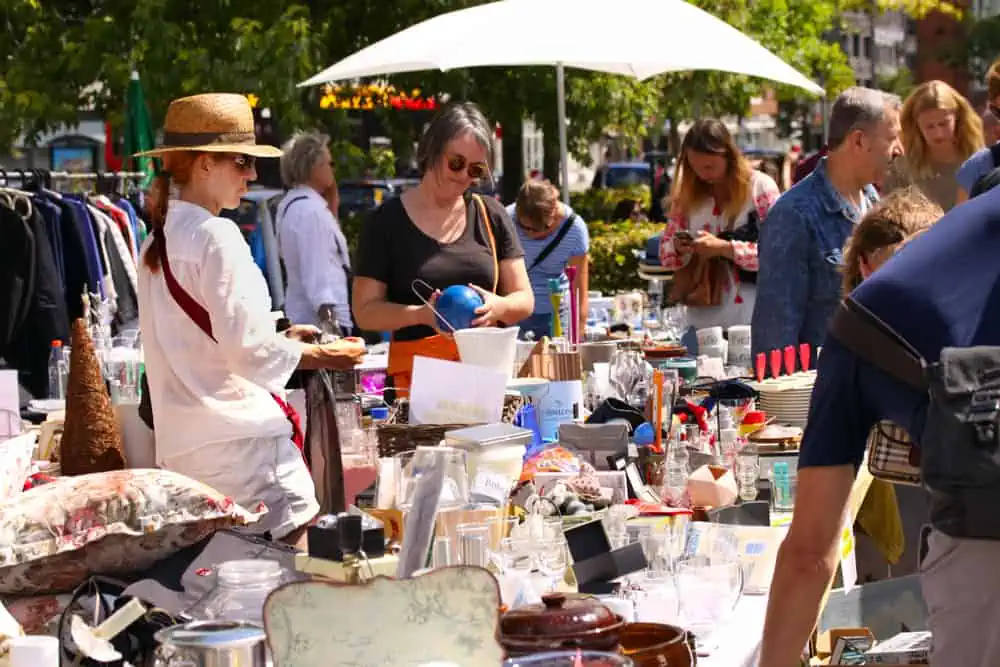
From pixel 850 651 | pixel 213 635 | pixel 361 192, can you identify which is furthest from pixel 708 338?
pixel 361 192

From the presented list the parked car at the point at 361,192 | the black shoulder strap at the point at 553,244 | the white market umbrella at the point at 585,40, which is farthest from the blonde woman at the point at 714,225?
the parked car at the point at 361,192

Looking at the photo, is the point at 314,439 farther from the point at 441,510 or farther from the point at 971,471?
the point at 971,471

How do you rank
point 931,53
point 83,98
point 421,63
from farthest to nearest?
1. point 931,53
2. point 83,98
3. point 421,63

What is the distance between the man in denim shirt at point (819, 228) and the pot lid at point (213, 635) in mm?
3138

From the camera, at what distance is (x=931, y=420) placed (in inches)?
83.4

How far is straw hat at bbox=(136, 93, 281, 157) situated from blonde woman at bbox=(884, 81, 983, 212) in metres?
3.83

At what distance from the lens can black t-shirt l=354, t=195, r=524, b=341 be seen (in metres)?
4.89

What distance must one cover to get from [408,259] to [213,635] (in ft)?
9.11

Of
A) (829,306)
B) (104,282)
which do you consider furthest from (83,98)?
(829,306)

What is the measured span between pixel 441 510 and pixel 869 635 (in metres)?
0.95

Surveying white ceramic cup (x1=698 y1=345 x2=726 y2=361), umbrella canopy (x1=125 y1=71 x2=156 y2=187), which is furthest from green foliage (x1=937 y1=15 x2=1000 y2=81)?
white ceramic cup (x1=698 y1=345 x2=726 y2=361)

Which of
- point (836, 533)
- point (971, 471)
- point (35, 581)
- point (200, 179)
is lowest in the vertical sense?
point (35, 581)

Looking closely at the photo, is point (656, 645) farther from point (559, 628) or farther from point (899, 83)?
point (899, 83)

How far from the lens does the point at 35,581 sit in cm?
293
